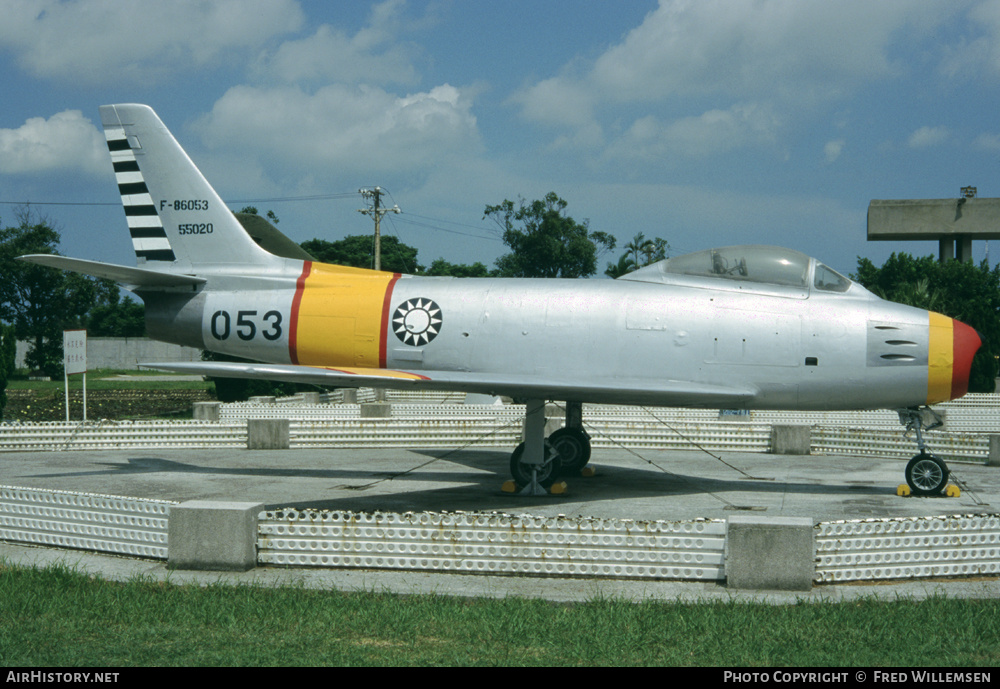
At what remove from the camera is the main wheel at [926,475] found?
11.9 metres

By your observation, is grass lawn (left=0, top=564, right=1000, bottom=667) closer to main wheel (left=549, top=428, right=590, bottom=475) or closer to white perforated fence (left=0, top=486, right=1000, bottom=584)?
white perforated fence (left=0, top=486, right=1000, bottom=584)

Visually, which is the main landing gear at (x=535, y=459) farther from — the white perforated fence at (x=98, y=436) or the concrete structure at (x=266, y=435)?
the white perforated fence at (x=98, y=436)

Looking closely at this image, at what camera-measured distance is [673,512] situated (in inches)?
429

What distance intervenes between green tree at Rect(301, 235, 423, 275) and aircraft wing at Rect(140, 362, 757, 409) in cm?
6722

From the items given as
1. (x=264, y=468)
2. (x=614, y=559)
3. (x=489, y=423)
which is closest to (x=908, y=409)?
(x=614, y=559)

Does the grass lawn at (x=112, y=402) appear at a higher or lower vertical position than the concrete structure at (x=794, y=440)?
lower

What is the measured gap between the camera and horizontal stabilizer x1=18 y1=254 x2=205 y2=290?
1284 centimetres

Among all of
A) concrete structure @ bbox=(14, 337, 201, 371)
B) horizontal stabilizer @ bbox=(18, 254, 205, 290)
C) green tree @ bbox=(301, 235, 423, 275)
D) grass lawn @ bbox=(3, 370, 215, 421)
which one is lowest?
grass lawn @ bbox=(3, 370, 215, 421)

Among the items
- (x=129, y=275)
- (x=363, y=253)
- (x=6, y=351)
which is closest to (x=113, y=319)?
→ (x=363, y=253)

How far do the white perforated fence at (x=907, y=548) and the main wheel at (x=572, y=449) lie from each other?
6.69 meters

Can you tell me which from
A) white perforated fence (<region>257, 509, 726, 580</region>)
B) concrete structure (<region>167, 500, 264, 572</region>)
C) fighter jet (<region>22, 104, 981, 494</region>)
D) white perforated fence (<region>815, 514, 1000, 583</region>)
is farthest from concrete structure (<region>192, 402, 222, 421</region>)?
white perforated fence (<region>815, 514, 1000, 583</region>)

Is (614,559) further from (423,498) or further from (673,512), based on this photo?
(423,498)

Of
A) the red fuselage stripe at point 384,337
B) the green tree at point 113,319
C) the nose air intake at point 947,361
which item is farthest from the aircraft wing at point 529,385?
the green tree at point 113,319
